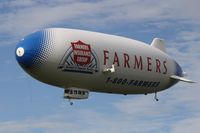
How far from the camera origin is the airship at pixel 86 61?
8700cm

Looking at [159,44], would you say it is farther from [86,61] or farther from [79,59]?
[79,59]

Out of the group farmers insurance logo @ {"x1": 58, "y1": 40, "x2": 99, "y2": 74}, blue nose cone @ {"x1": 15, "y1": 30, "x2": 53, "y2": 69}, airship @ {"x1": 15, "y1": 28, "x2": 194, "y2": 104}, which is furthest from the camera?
farmers insurance logo @ {"x1": 58, "y1": 40, "x2": 99, "y2": 74}

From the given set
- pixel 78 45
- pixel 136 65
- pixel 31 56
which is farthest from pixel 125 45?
pixel 31 56

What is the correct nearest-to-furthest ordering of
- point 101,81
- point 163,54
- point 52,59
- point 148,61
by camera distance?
1. point 52,59
2. point 101,81
3. point 148,61
4. point 163,54

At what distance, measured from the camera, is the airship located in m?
87.0

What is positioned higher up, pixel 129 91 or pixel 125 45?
pixel 125 45

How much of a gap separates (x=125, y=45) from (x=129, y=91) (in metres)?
8.48

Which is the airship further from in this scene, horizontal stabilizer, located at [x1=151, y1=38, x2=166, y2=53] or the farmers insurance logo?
horizontal stabilizer, located at [x1=151, y1=38, x2=166, y2=53]

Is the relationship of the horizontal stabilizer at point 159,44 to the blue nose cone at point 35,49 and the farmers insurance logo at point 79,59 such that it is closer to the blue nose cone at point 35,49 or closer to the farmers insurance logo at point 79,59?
the farmers insurance logo at point 79,59

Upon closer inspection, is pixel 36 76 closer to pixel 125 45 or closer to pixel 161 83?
pixel 125 45

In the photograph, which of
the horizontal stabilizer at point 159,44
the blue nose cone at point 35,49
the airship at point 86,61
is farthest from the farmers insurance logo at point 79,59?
the horizontal stabilizer at point 159,44

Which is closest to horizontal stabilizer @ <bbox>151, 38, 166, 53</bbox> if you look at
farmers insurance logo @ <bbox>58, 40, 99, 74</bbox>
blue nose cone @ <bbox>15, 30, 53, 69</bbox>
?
farmers insurance logo @ <bbox>58, 40, 99, 74</bbox>

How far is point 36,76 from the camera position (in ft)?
292

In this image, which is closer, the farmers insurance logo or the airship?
the airship
